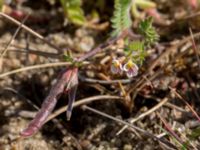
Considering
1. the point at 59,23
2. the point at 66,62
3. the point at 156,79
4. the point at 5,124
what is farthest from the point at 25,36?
the point at 156,79

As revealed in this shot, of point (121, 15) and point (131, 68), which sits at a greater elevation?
point (121, 15)

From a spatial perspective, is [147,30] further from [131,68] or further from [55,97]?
[55,97]

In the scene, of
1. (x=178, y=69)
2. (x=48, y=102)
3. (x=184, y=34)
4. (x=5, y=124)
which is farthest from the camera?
(x=184, y=34)

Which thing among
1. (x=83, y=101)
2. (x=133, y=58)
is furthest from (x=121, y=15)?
(x=83, y=101)

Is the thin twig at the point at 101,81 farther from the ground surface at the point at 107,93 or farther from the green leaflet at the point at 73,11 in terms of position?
the green leaflet at the point at 73,11

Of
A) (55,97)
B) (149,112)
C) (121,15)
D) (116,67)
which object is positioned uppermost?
(121,15)

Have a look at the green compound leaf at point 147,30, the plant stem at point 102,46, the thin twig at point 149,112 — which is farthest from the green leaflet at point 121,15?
the thin twig at point 149,112

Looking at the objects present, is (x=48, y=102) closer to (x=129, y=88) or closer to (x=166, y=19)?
(x=129, y=88)

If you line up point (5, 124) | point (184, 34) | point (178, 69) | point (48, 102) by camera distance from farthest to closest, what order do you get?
point (184, 34)
point (178, 69)
point (5, 124)
point (48, 102)
